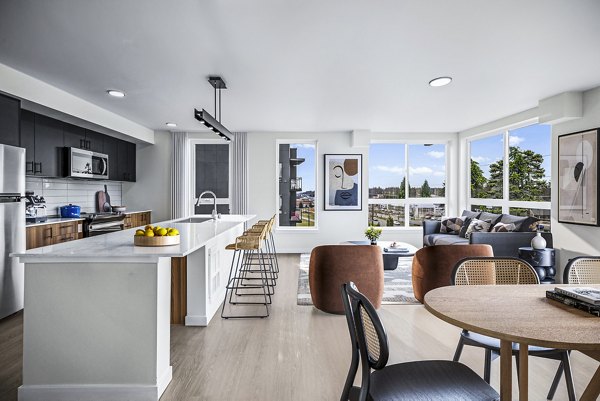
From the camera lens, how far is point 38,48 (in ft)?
10.1

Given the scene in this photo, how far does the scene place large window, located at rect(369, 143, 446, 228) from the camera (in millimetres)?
7621

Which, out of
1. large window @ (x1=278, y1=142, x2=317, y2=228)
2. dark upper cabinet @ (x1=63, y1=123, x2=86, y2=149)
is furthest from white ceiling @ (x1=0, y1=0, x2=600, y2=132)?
large window @ (x1=278, y1=142, x2=317, y2=228)

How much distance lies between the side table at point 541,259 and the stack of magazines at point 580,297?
3241 mm

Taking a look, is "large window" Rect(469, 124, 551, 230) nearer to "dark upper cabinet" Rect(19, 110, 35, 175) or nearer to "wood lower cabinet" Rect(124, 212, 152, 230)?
"wood lower cabinet" Rect(124, 212, 152, 230)

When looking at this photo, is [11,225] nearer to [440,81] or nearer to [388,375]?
[388,375]

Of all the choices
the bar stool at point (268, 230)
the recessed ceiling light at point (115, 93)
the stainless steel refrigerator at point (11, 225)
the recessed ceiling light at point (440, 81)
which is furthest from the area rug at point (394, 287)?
the recessed ceiling light at point (115, 93)

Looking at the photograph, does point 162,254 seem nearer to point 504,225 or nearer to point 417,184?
point 504,225

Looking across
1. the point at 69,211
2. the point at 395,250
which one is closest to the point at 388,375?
the point at 395,250

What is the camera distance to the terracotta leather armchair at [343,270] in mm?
3535

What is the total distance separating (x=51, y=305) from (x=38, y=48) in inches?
87.9

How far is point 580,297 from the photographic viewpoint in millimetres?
1477

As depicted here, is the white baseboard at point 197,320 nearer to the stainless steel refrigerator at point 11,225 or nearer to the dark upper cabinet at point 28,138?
the stainless steel refrigerator at point 11,225

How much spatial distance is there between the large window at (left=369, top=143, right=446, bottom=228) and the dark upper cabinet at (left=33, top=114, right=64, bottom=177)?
545 centimetres

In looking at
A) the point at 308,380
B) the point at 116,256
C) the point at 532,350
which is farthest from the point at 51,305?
the point at 532,350
